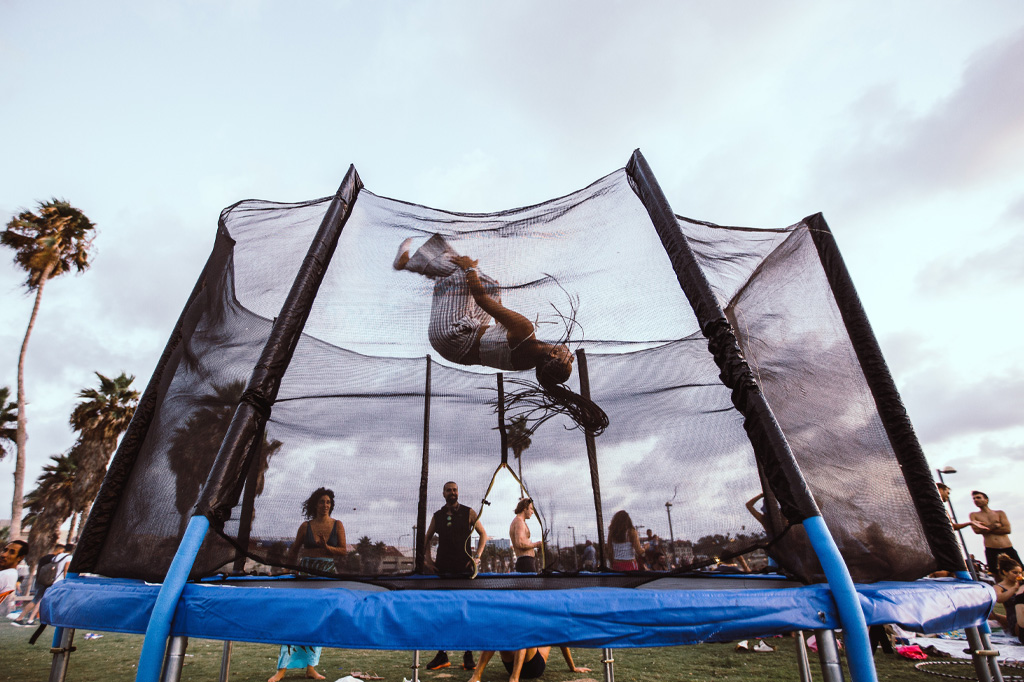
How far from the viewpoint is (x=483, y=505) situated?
2.39 meters

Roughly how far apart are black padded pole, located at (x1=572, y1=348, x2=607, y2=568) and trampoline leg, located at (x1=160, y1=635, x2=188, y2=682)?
4.91 feet

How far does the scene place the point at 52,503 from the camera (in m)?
18.2

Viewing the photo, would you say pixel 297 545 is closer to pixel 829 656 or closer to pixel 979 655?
pixel 829 656

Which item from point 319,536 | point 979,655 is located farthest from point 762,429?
point 319,536

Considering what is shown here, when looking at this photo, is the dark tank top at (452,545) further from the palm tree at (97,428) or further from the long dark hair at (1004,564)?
the palm tree at (97,428)

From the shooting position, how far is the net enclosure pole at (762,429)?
5.02 ft

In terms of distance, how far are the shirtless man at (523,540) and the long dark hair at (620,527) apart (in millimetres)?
332

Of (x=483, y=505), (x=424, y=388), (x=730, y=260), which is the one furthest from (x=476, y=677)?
(x=730, y=260)

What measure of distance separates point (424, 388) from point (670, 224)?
151cm

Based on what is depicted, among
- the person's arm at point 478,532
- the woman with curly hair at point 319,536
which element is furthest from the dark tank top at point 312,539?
the person's arm at point 478,532

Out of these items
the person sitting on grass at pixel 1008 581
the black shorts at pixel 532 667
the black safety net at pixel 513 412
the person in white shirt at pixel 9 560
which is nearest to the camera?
the black safety net at pixel 513 412

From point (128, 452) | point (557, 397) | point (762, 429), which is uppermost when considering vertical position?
point (557, 397)

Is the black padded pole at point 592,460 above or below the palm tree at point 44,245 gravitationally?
below

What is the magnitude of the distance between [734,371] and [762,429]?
0.25 meters
